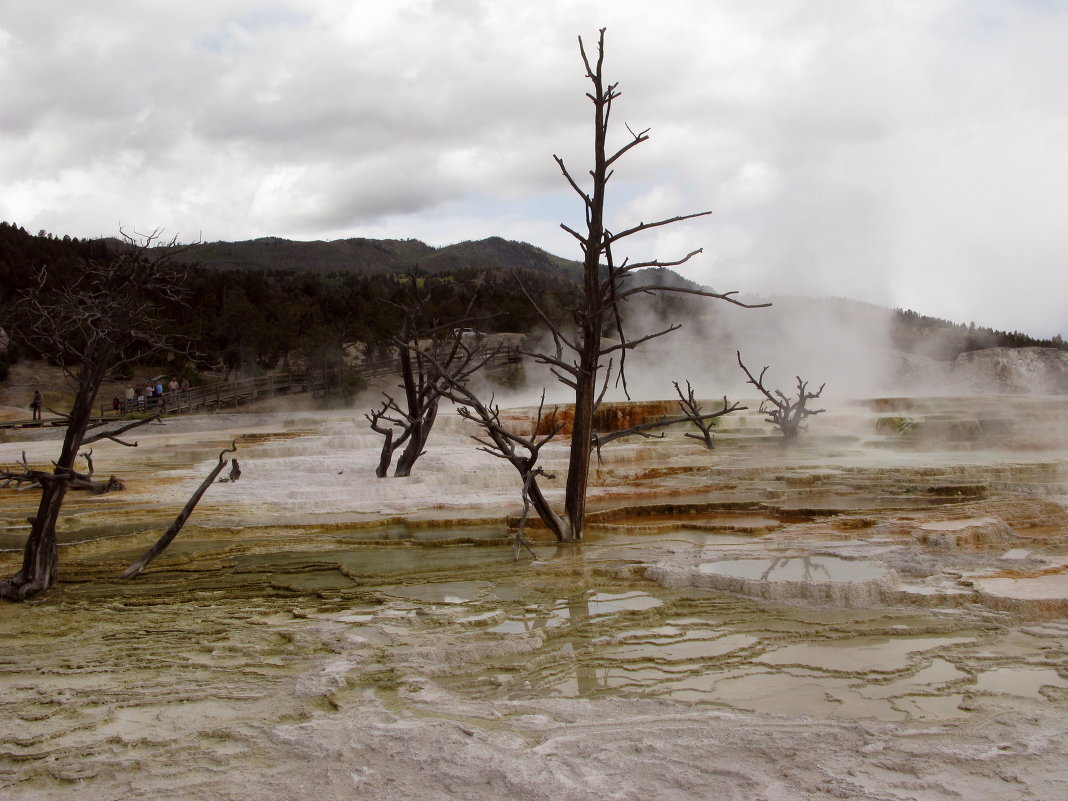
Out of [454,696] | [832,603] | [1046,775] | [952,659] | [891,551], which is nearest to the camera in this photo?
[1046,775]

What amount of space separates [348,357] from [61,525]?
27.4 metres

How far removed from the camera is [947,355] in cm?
3023

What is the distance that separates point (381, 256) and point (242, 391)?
83025 mm

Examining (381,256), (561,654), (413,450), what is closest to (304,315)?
(413,450)

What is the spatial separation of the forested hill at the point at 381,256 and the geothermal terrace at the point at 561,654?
7910cm

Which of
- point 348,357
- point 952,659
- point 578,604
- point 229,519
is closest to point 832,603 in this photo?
point 952,659

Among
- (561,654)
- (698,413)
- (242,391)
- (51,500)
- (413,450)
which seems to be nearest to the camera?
(561,654)

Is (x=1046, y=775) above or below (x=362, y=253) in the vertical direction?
below

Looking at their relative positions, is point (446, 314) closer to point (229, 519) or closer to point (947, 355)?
point (947, 355)

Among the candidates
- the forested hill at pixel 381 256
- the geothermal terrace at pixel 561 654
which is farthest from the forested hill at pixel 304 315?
the forested hill at pixel 381 256

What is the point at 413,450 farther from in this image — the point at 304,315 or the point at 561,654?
the point at 304,315

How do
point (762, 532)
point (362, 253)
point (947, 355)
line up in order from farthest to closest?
1. point (362, 253)
2. point (947, 355)
3. point (762, 532)

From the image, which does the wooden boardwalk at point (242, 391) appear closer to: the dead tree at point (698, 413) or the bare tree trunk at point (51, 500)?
the dead tree at point (698, 413)

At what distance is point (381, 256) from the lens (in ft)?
358
